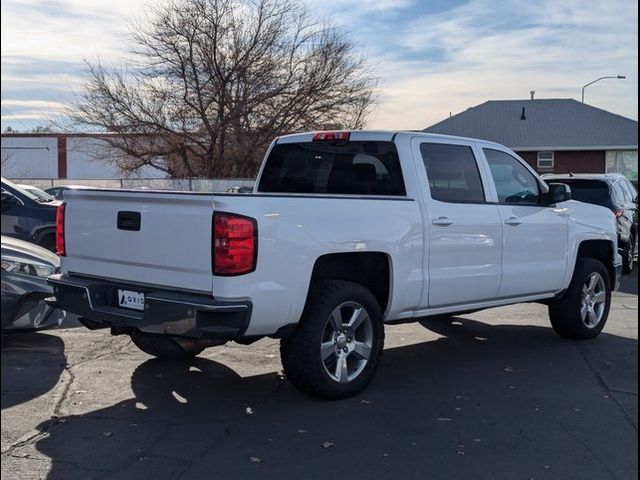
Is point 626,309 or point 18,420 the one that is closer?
point 18,420

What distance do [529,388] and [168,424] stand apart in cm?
289

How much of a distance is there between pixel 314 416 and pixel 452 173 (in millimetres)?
2575

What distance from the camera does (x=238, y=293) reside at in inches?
180

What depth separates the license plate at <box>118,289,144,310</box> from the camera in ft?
15.9

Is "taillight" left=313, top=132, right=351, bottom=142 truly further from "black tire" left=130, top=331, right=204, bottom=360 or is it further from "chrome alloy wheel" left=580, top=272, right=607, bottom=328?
"chrome alloy wheel" left=580, top=272, right=607, bottom=328

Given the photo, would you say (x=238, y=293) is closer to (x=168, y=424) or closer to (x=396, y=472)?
(x=168, y=424)

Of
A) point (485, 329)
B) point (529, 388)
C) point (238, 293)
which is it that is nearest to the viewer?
point (238, 293)

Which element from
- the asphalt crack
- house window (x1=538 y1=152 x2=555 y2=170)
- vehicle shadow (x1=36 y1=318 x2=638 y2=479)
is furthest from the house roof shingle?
vehicle shadow (x1=36 y1=318 x2=638 y2=479)

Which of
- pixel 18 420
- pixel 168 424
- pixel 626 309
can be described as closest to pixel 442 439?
pixel 168 424

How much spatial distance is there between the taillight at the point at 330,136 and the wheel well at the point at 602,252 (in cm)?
321

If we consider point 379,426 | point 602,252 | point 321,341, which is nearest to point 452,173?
point 321,341

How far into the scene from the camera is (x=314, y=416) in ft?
16.5

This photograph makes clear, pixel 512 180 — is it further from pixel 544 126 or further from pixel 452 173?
pixel 544 126

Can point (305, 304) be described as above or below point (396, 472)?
above
